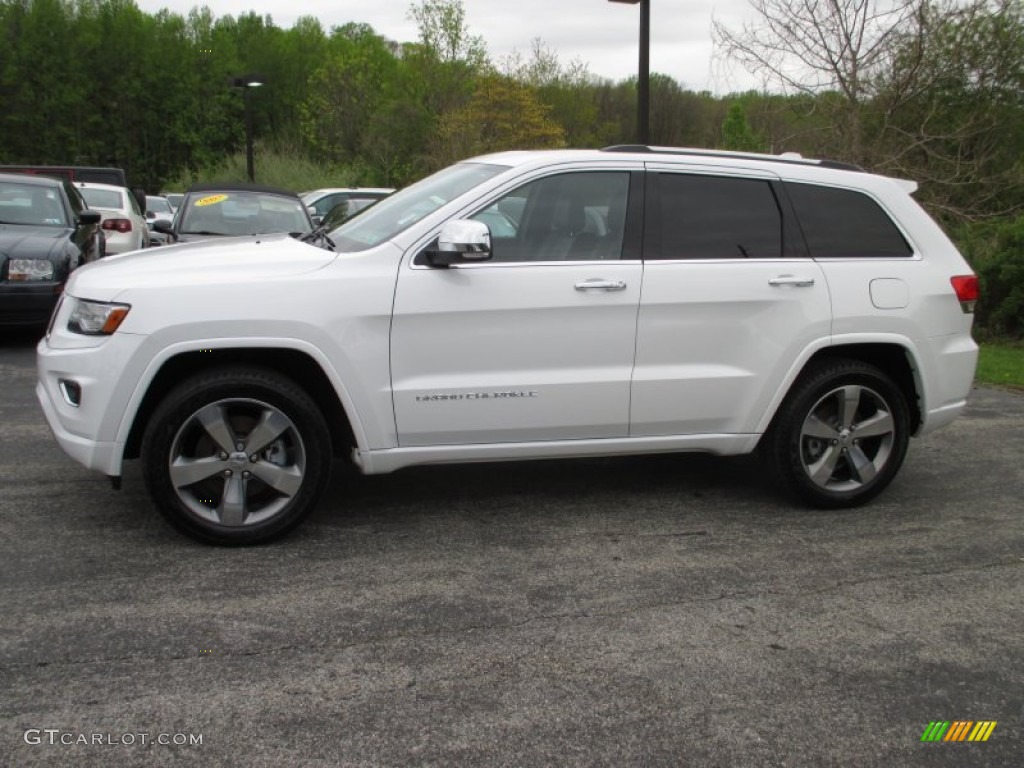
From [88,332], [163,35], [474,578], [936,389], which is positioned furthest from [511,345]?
[163,35]

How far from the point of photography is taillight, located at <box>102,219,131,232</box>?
13.5 metres

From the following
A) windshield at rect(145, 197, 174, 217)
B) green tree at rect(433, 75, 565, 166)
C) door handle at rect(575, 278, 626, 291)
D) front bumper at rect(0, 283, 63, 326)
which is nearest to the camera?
door handle at rect(575, 278, 626, 291)

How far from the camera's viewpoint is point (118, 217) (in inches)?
564

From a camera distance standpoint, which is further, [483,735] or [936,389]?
→ [936,389]

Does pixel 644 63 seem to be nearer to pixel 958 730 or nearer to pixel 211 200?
pixel 211 200

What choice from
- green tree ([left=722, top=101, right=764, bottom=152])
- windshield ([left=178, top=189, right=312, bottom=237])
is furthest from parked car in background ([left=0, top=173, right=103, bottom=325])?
green tree ([left=722, top=101, right=764, bottom=152])

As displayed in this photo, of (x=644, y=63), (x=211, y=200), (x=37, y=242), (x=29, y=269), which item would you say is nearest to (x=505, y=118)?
(x=211, y=200)

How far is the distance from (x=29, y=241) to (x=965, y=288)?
8096 mm

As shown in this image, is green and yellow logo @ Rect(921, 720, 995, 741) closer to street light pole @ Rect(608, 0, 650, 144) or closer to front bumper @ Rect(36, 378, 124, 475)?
front bumper @ Rect(36, 378, 124, 475)

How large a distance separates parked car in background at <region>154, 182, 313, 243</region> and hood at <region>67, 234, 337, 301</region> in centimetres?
681

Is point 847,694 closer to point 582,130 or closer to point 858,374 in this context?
point 858,374

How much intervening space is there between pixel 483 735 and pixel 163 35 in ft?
279

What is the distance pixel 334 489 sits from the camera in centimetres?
538

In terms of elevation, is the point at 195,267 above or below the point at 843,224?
below
